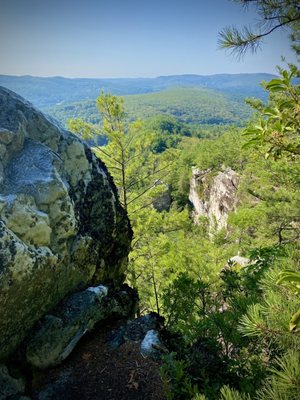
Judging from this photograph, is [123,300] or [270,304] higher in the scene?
[270,304]

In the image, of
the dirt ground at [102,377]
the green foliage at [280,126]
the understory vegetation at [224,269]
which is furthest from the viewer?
the dirt ground at [102,377]

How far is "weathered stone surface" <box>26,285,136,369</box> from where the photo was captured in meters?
3.98

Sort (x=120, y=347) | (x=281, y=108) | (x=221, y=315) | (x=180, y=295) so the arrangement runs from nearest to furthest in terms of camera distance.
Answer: (x=281, y=108) < (x=221, y=315) < (x=120, y=347) < (x=180, y=295)

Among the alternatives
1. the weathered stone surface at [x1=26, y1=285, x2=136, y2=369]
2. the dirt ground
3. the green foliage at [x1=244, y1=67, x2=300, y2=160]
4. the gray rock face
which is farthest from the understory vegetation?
the gray rock face

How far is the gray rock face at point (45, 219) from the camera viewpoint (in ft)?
12.1

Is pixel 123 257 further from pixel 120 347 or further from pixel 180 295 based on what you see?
pixel 120 347

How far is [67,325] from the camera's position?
420cm

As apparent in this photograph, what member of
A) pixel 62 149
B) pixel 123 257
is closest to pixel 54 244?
pixel 62 149

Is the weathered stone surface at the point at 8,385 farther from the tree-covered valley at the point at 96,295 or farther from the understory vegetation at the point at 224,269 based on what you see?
the understory vegetation at the point at 224,269

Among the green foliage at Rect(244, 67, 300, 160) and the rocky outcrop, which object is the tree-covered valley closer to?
the green foliage at Rect(244, 67, 300, 160)

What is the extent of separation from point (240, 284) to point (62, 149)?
3.69 meters

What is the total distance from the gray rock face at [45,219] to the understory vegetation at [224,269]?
164 cm

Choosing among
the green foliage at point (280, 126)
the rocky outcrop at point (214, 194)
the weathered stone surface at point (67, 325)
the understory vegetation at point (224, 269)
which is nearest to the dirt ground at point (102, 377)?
the weathered stone surface at point (67, 325)

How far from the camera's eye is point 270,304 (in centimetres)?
188
